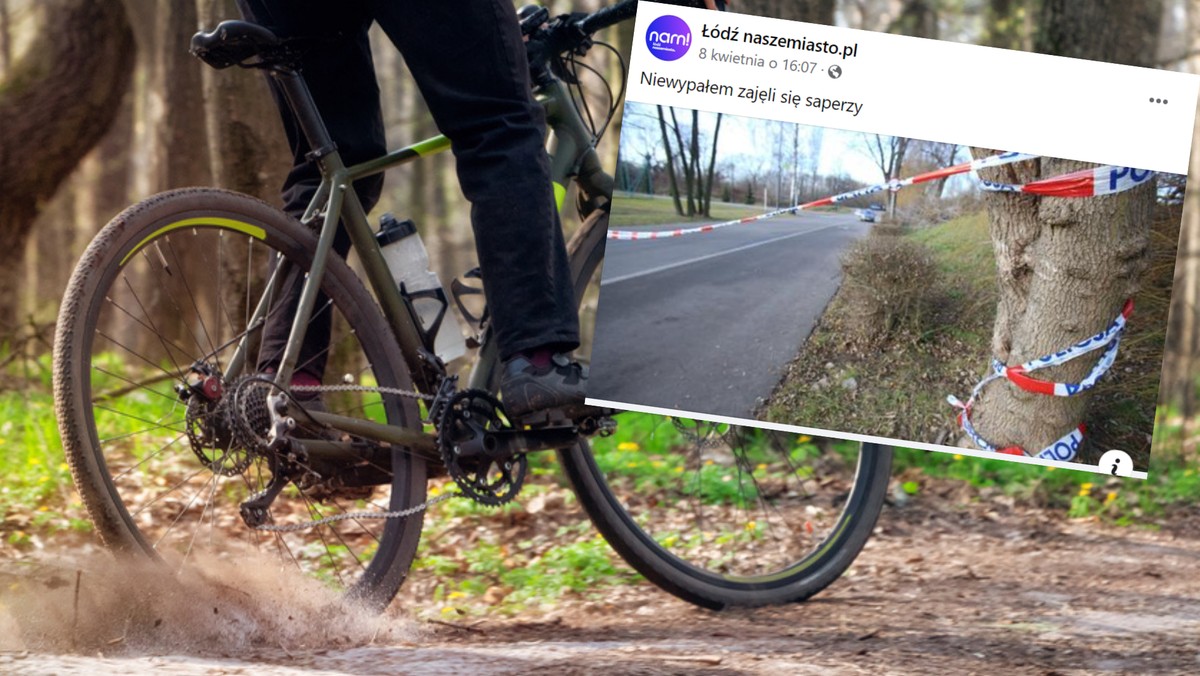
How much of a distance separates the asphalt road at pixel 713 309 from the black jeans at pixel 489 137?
0.13m

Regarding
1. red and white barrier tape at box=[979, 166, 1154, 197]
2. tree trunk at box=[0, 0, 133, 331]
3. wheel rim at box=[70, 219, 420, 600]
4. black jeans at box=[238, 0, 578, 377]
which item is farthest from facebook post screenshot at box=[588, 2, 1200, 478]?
tree trunk at box=[0, 0, 133, 331]

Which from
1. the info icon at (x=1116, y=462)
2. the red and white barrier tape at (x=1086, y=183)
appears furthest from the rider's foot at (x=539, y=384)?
the info icon at (x=1116, y=462)

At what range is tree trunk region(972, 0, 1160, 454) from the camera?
8.76 ft

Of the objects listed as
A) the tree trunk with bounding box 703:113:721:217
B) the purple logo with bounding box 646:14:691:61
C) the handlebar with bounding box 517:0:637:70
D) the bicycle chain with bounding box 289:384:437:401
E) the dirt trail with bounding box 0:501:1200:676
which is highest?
the handlebar with bounding box 517:0:637:70

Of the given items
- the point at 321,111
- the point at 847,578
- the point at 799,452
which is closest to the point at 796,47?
the point at 321,111

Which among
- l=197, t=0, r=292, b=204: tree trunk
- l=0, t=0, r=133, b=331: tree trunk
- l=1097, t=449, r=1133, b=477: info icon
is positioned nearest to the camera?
l=1097, t=449, r=1133, b=477: info icon

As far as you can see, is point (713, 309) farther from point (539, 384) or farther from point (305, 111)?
point (305, 111)

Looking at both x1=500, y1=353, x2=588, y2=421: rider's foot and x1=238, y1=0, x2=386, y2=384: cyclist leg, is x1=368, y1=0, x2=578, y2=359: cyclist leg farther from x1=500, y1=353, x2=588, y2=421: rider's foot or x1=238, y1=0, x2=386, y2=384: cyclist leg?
x1=238, y1=0, x2=386, y2=384: cyclist leg

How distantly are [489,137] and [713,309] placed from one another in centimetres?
68

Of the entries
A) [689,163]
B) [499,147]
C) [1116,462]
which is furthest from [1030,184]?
[499,147]

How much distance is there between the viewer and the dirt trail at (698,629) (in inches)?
95.0

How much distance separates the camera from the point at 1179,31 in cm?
1070

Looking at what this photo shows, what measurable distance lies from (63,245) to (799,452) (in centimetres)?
1122

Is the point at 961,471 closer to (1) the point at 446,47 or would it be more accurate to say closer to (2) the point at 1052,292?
(2) the point at 1052,292
